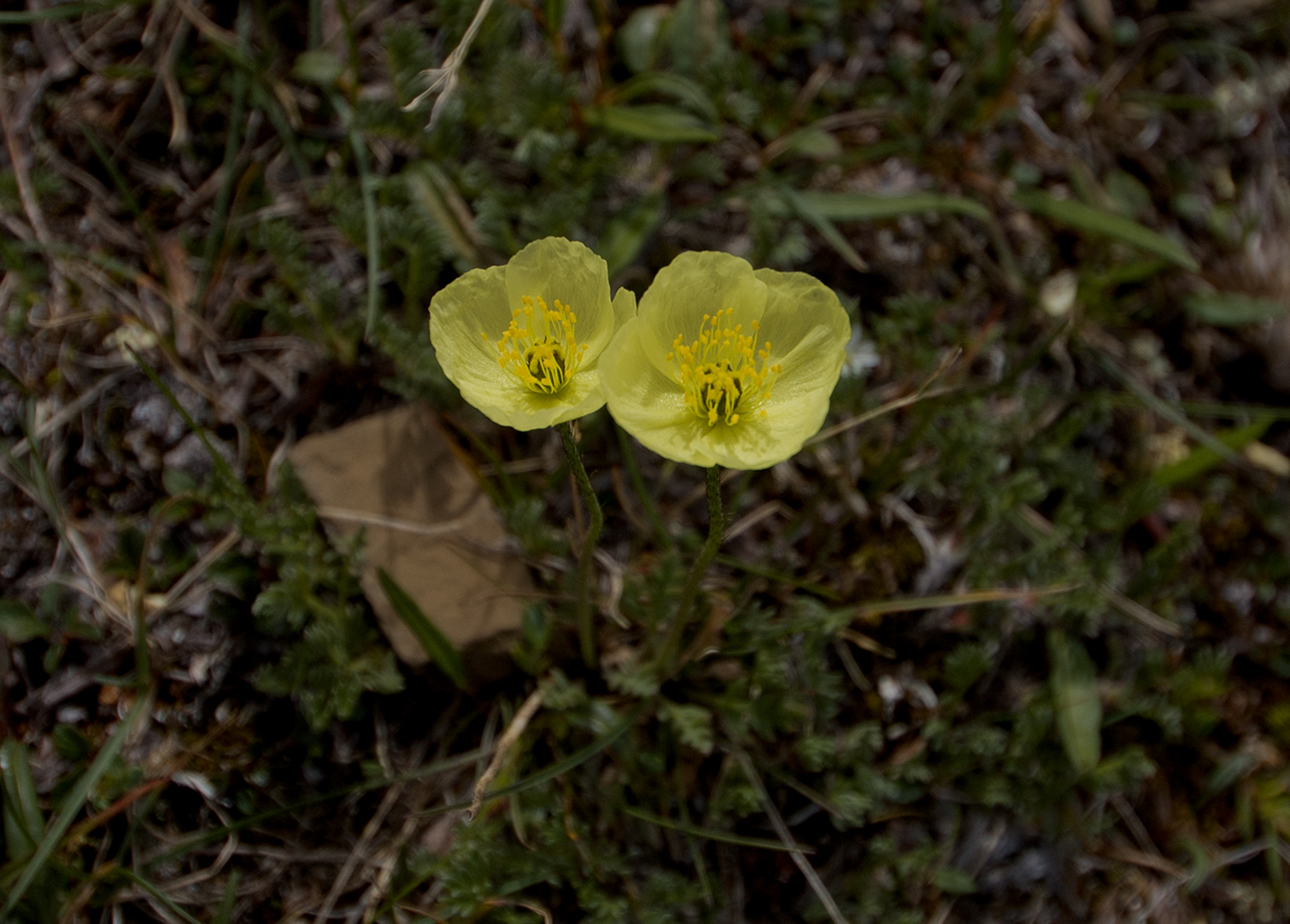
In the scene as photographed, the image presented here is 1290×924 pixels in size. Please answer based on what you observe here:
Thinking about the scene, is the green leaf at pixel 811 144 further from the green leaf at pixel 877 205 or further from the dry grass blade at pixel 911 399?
the dry grass blade at pixel 911 399

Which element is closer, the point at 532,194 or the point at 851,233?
the point at 532,194

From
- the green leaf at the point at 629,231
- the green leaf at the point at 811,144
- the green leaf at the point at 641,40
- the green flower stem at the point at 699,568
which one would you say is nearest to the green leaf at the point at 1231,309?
the green leaf at the point at 811,144

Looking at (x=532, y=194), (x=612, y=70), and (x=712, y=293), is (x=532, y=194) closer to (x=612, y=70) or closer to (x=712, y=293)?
(x=612, y=70)

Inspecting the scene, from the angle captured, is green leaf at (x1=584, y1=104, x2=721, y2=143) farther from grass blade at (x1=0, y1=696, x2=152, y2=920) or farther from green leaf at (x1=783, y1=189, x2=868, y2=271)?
grass blade at (x1=0, y1=696, x2=152, y2=920)

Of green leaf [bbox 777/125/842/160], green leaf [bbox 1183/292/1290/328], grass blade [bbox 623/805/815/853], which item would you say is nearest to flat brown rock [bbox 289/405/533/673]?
grass blade [bbox 623/805/815/853]

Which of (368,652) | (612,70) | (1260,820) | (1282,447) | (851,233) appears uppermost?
(612,70)

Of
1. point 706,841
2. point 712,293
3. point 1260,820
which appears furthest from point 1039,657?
point 712,293
